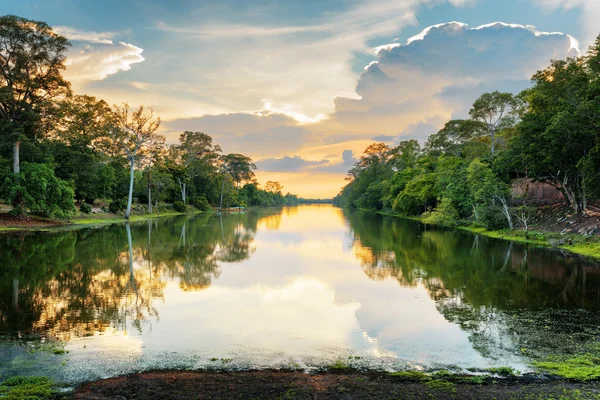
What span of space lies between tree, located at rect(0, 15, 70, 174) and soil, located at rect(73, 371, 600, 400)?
108ft

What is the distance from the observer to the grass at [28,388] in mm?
5355

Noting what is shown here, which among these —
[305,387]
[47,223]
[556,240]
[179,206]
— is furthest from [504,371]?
[179,206]

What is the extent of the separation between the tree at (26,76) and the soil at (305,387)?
108 feet

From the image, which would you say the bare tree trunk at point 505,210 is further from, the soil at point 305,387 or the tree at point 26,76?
the tree at point 26,76

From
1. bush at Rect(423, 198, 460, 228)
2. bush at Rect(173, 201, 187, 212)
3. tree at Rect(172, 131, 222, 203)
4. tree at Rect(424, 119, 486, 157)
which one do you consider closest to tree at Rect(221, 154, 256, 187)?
tree at Rect(172, 131, 222, 203)

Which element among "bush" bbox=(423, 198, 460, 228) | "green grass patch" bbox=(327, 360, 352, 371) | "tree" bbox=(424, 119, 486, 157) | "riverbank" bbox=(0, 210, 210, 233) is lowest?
"green grass patch" bbox=(327, 360, 352, 371)

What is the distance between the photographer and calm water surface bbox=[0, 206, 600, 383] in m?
7.25

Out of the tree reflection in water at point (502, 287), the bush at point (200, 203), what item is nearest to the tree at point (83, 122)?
the bush at point (200, 203)

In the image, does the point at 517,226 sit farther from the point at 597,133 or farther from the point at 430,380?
the point at 430,380

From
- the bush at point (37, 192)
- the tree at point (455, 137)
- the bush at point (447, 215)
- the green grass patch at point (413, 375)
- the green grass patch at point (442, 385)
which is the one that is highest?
the tree at point (455, 137)

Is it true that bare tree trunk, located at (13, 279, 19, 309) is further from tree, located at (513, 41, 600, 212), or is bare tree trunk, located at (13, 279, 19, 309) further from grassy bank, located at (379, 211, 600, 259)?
tree, located at (513, 41, 600, 212)

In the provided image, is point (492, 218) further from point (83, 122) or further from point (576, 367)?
point (83, 122)

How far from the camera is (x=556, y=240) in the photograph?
25.0 metres

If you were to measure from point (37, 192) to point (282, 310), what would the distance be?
29547 mm
